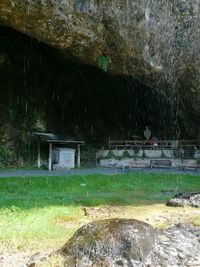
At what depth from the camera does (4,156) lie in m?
22.5

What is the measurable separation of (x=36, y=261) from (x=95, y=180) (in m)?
10.9

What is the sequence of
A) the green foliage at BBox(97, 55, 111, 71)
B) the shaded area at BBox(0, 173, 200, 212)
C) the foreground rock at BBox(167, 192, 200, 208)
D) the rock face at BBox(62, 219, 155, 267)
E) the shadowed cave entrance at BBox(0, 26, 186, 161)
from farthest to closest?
the shadowed cave entrance at BBox(0, 26, 186, 161) → the green foliage at BBox(97, 55, 111, 71) → the foreground rock at BBox(167, 192, 200, 208) → the shaded area at BBox(0, 173, 200, 212) → the rock face at BBox(62, 219, 155, 267)

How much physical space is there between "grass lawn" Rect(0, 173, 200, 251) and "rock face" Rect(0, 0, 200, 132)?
5.54m

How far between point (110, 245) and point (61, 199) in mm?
6010

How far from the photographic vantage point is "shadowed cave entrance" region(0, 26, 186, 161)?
24312mm

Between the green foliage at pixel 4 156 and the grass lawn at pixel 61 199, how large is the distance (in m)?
5.66

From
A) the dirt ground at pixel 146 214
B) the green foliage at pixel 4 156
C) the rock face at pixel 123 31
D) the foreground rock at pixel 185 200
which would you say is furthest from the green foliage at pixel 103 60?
the green foliage at pixel 4 156

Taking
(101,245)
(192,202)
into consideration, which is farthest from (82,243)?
(192,202)

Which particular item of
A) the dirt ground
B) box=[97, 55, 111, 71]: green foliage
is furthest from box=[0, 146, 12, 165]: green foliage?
→ the dirt ground

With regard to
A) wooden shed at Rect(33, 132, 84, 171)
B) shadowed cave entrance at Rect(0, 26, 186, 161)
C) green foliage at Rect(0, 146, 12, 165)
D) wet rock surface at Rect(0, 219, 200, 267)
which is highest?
shadowed cave entrance at Rect(0, 26, 186, 161)

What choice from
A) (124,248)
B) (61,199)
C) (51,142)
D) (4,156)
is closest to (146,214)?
(61,199)

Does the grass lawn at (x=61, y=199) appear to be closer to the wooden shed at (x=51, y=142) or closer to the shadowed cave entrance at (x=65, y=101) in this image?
the wooden shed at (x=51, y=142)

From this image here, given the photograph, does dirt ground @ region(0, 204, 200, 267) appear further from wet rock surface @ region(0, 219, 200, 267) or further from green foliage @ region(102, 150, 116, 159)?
green foliage @ region(102, 150, 116, 159)

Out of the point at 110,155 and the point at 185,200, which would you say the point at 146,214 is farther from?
the point at 110,155
